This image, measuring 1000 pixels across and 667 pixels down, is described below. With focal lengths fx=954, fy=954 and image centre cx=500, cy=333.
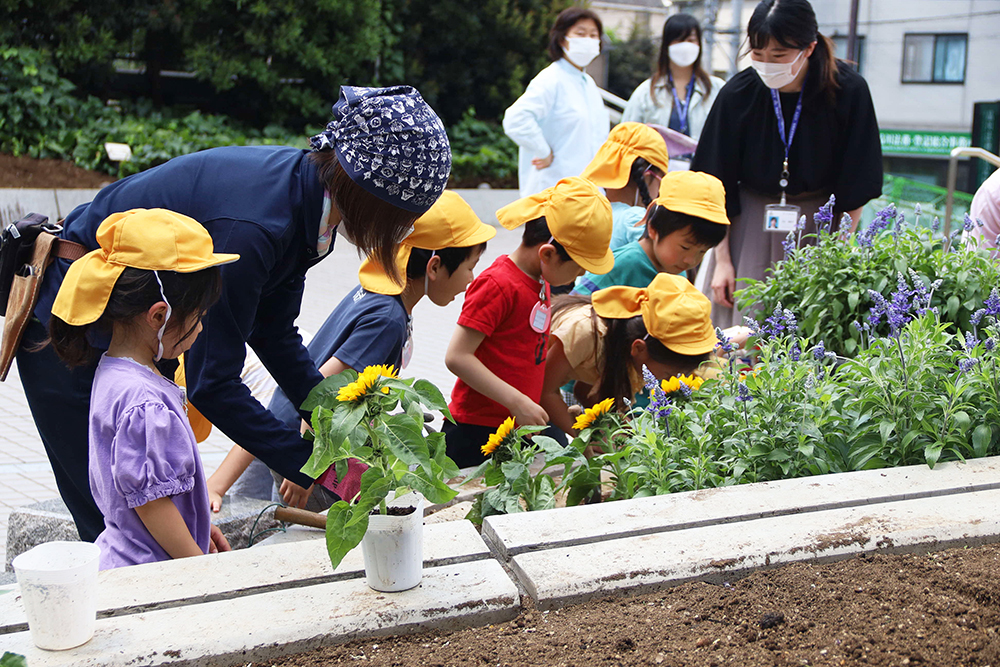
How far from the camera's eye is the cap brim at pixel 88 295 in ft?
6.53

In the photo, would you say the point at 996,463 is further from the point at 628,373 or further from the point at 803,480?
the point at 628,373

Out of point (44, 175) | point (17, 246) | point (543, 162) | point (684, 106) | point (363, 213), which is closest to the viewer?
point (363, 213)

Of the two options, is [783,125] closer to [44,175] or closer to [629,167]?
[629,167]

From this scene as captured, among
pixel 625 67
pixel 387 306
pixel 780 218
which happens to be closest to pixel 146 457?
pixel 387 306

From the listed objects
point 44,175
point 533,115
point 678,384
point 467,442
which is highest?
point 533,115

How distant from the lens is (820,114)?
420 cm

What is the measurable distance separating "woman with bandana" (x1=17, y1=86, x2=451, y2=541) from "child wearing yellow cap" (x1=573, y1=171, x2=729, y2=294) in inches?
77.8

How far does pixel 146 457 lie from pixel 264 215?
0.57 m


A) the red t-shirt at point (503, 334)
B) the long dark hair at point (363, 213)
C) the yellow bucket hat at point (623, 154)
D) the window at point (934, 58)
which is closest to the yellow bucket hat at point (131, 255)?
the long dark hair at point (363, 213)

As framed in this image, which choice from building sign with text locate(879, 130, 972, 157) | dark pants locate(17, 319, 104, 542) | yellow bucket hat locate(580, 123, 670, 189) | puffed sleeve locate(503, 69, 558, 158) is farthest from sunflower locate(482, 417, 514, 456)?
building sign with text locate(879, 130, 972, 157)

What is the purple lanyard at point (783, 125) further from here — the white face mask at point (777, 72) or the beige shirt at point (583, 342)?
the beige shirt at point (583, 342)

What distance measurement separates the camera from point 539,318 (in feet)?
11.2

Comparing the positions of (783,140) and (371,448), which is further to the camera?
(783,140)

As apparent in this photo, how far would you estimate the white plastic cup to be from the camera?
1492 millimetres
